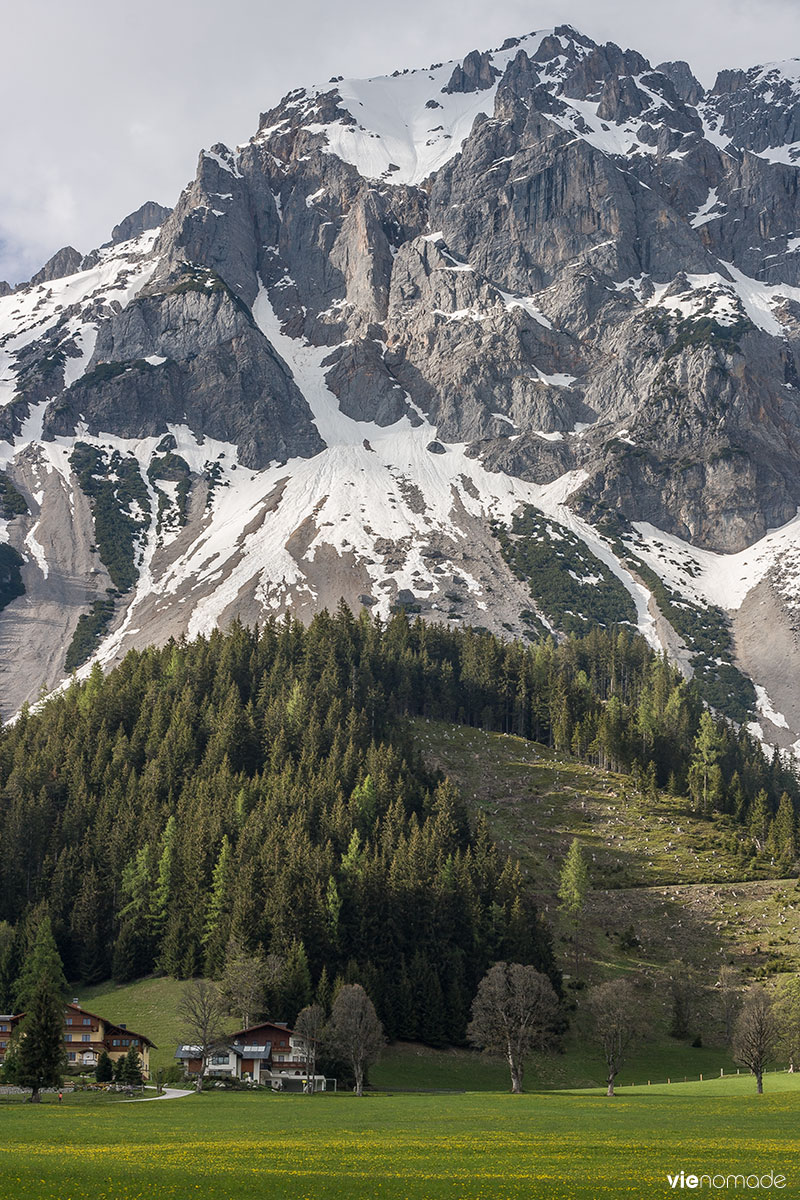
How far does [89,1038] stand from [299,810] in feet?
128

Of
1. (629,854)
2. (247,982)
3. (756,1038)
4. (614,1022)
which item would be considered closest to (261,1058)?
(247,982)

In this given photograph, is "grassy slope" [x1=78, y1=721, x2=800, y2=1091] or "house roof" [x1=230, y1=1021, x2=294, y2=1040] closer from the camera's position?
"house roof" [x1=230, y1=1021, x2=294, y2=1040]

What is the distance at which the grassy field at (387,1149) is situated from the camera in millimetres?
28531

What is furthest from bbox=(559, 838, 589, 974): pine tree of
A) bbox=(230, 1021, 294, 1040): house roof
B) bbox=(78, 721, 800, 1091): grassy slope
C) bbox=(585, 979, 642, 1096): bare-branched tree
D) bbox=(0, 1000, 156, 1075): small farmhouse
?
bbox=(0, 1000, 156, 1075): small farmhouse

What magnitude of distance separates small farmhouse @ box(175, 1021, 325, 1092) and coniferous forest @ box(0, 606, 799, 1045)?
7.89 meters

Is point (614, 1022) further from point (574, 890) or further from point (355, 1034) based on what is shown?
point (574, 890)

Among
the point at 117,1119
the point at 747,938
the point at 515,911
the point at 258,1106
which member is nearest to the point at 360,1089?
the point at 258,1106

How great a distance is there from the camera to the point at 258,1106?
6278 centimetres

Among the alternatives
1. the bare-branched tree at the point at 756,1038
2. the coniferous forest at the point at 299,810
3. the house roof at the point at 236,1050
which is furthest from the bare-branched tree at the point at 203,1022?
the bare-branched tree at the point at 756,1038

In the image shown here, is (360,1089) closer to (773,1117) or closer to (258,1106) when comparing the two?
(258,1106)

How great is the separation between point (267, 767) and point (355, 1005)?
58.3 m

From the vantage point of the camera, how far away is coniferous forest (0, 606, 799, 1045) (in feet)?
343

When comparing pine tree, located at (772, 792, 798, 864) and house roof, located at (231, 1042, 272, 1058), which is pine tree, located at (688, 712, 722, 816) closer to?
pine tree, located at (772, 792, 798, 864)

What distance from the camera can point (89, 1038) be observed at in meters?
84.8
